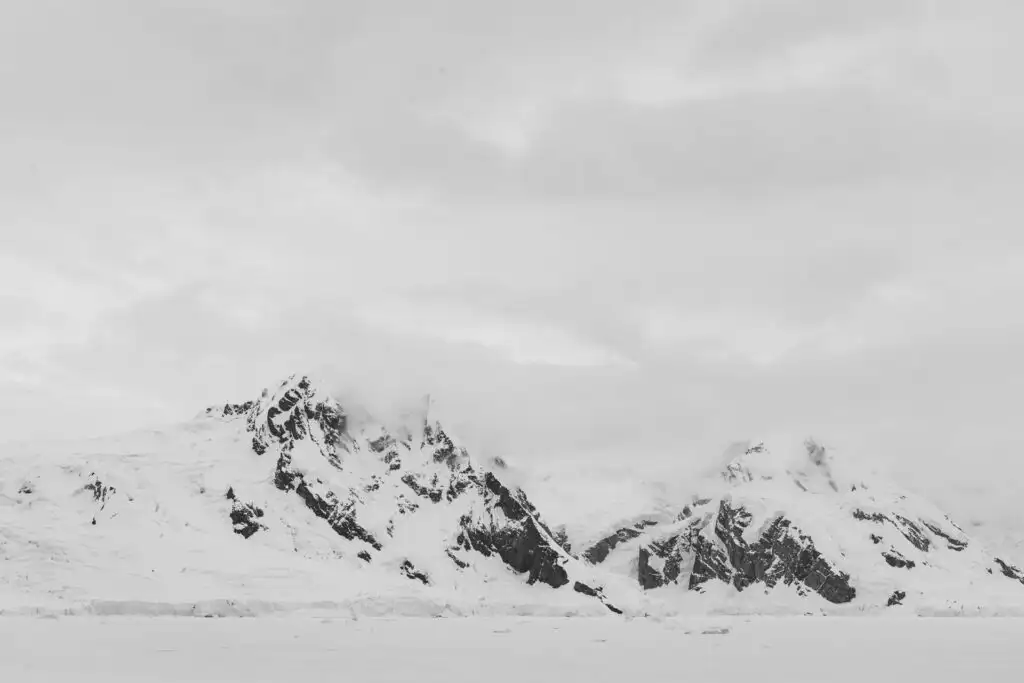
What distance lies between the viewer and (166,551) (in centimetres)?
16175

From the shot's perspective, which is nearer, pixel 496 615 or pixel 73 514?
pixel 73 514

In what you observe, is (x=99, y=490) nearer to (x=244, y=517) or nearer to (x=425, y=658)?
(x=244, y=517)

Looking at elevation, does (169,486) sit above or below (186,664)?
above

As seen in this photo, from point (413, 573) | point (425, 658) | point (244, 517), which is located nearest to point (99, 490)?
point (244, 517)

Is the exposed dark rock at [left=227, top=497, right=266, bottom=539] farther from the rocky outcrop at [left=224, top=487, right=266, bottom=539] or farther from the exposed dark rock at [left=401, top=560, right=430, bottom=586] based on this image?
the exposed dark rock at [left=401, top=560, right=430, bottom=586]

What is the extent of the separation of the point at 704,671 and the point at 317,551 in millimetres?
135641

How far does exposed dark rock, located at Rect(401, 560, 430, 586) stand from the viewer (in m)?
192

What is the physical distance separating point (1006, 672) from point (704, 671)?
2359 cm

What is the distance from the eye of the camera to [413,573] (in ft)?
632

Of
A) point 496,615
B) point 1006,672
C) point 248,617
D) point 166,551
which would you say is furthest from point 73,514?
point 1006,672

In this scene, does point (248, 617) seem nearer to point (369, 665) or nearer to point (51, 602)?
point (51, 602)

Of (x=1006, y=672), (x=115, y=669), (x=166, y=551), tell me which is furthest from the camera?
(x=166, y=551)

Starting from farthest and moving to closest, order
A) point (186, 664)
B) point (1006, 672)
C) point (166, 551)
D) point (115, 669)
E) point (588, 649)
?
point (166, 551), point (588, 649), point (1006, 672), point (186, 664), point (115, 669)

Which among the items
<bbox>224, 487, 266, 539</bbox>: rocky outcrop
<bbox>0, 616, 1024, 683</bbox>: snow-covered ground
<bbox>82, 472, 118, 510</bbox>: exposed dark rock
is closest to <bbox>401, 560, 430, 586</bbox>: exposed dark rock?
<bbox>224, 487, 266, 539</bbox>: rocky outcrop
